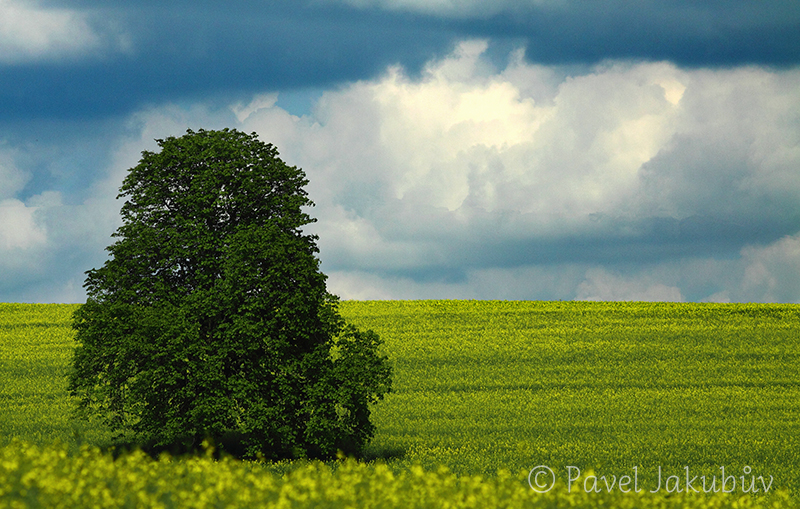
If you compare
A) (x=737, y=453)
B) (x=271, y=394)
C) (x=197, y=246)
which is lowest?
(x=737, y=453)

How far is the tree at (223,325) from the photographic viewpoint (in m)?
22.5

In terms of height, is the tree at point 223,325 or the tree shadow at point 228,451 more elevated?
the tree at point 223,325

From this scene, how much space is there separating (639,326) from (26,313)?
48.1m

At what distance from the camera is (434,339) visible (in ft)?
162

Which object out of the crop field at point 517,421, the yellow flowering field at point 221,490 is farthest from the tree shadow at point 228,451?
the yellow flowering field at point 221,490

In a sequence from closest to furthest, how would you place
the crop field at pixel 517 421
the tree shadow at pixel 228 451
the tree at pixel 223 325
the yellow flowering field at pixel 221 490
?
the yellow flowering field at pixel 221 490, the crop field at pixel 517 421, the tree at pixel 223 325, the tree shadow at pixel 228 451

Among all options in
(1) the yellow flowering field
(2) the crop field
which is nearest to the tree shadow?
(2) the crop field

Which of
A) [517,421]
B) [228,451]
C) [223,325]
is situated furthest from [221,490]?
[517,421]

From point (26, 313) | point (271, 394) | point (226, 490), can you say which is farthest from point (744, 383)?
point (26, 313)

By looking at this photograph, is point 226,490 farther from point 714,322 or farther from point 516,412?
point 714,322

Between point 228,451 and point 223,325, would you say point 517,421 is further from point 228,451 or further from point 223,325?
point 223,325

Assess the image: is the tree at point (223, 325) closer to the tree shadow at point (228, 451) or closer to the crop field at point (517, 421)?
the tree shadow at point (228, 451)

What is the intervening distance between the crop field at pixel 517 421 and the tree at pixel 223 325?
165 cm

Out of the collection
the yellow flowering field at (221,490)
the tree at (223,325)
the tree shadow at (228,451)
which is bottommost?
the tree shadow at (228,451)
